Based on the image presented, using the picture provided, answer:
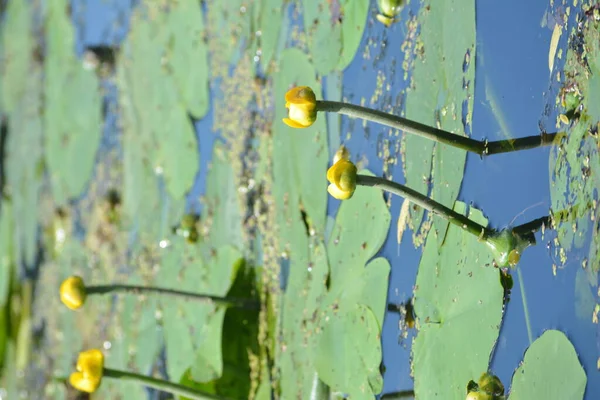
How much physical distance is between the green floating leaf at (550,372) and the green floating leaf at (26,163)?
0.98 m

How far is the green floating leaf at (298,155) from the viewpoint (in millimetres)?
717

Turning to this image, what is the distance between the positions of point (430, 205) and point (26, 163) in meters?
0.95

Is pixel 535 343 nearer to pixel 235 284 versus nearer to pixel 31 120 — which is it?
pixel 235 284

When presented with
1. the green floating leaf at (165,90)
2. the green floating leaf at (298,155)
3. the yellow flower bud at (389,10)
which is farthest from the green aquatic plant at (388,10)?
the green floating leaf at (165,90)

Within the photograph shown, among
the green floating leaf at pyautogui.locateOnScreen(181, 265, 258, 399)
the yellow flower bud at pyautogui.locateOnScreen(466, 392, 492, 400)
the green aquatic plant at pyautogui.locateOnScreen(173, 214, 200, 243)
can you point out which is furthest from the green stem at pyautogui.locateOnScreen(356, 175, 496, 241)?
the green aquatic plant at pyautogui.locateOnScreen(173, 214, 200, 243)

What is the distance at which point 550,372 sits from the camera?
1.50 ft

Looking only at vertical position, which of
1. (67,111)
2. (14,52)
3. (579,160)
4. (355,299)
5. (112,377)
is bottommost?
(112,377)

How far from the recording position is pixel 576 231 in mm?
Answer: 461

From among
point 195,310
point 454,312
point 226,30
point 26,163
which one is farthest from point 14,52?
point 454,312

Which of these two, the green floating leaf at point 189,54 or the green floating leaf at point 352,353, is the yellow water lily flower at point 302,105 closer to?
the green floating leaf at point 352,353

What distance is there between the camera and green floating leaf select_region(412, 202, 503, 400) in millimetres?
502

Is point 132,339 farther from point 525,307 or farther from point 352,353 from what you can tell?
point 525,307

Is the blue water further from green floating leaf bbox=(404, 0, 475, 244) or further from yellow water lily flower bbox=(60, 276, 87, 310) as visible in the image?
yellow water lily flower bbox=(60, 276, 87, 310)

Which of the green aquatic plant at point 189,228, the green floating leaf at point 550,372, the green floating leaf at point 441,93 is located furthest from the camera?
the green aquatic plant at point 189,228
